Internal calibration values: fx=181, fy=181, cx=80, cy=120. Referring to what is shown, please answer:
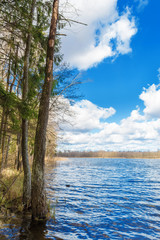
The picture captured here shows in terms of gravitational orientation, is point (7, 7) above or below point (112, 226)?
above

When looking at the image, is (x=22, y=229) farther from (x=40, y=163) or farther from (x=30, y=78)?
(x=30, y=78)

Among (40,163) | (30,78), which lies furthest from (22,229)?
(30,78)

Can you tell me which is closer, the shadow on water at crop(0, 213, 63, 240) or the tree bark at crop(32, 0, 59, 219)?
the shadow on water at crop(0, 213, 63, 240)

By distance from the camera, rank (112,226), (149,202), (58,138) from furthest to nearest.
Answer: (58,138) → (149,202) → (112,226)

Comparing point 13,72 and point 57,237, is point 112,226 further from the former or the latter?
point 13,72

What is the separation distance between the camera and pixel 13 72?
8781 mm

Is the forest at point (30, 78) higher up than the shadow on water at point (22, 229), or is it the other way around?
the forest at point (30, 78)

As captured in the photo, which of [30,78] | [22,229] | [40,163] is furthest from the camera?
[30,78]

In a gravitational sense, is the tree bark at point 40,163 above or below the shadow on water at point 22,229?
above

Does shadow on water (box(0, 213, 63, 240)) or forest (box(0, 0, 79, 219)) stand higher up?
forest (box(0, 0, 79, 219))

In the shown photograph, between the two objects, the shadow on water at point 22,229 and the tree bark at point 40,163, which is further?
the tree bark at point 40,163

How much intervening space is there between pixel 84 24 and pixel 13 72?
4.12 metres

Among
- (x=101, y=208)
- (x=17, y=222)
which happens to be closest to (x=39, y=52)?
(x=17, y=222)

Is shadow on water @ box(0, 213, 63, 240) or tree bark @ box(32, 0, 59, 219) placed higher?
tree bark @ box(32, 0, 59, 219)
